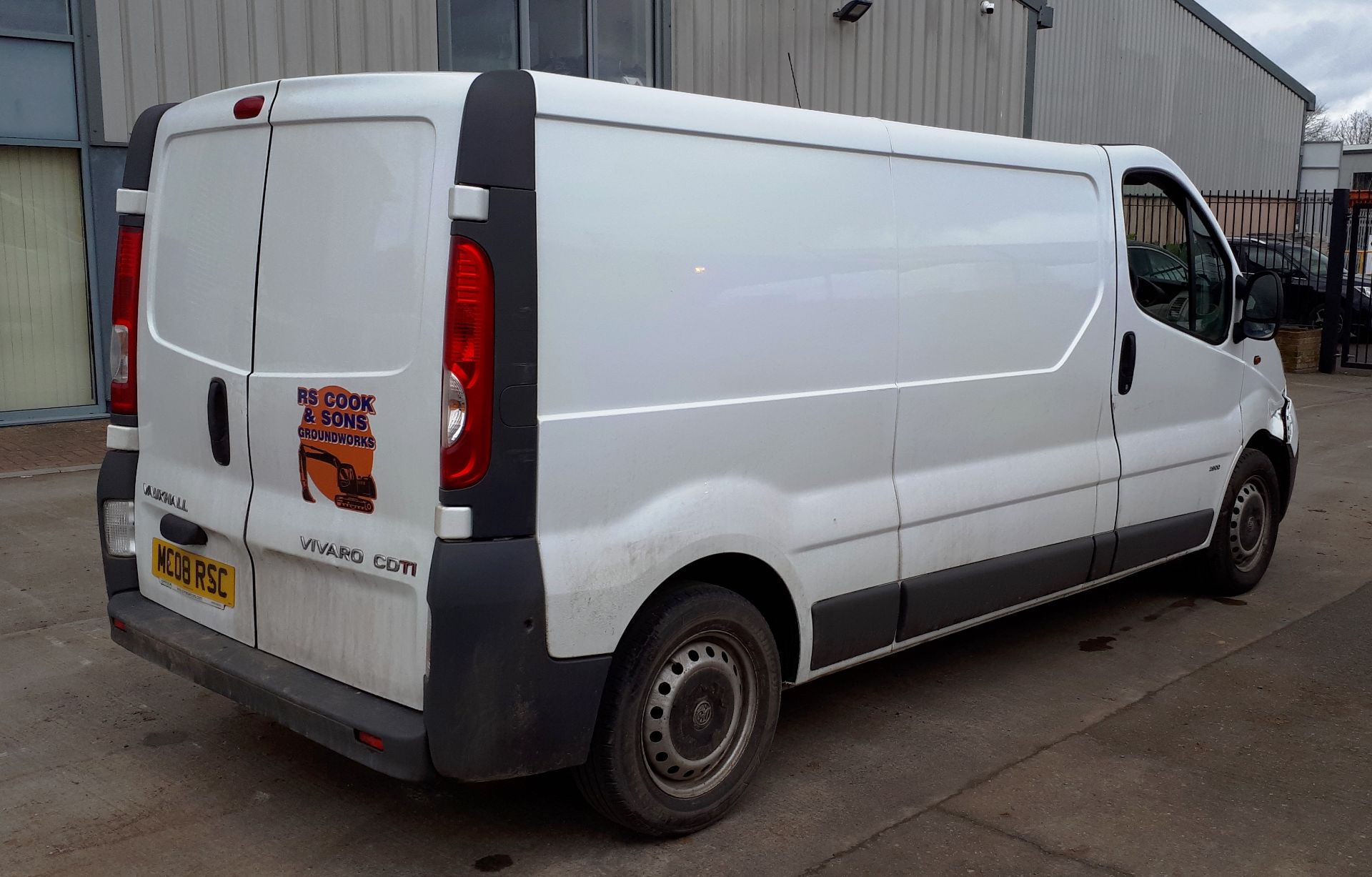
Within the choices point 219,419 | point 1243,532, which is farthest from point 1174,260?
point 219,419

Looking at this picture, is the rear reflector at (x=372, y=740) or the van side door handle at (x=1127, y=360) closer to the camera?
the rear reflector at (x=372, y=740)

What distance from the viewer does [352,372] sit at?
3.25 m

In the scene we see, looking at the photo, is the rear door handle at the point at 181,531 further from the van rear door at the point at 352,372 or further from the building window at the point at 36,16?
the building window at the point at 36,16

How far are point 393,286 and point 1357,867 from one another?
3.11m

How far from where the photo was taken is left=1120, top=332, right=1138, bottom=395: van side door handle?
5109 millimetres

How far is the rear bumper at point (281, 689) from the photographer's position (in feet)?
10.3

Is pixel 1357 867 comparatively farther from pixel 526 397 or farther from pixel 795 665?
pixel 526 397

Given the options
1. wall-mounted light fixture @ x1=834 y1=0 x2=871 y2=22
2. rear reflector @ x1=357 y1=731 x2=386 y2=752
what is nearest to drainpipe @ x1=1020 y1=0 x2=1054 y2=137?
wall-mounted light fixture @ x1=834 y1=0 x2=871 y2=22

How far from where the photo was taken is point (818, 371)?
3.90 meters

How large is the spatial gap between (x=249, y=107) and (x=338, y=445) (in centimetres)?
105

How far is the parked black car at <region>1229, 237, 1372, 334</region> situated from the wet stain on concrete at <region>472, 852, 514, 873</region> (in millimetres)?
16330

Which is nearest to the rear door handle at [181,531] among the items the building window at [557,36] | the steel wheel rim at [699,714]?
the steel wheel rim at [699,714]

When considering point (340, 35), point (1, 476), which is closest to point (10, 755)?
point (1, 476)

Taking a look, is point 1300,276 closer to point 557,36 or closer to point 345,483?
point 557,36
